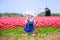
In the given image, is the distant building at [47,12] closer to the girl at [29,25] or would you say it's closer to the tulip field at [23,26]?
the tulip field at [23,26]

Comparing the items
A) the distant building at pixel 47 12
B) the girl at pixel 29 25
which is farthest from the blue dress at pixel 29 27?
the distant building at pixel 47 12

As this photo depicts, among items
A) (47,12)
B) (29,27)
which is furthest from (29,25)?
(47,12)

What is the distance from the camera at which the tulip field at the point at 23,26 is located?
1598 millimetres

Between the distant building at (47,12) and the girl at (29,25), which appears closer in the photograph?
the girl at (29,25)

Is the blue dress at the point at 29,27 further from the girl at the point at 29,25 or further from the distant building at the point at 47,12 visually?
the distant building at the point at 47,12

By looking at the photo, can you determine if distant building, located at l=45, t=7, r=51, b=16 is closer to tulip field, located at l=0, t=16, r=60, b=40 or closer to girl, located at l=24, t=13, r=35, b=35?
tulip field, located at l=0, t=16, r=60, b=40

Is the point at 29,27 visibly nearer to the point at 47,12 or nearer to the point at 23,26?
the point at 23,26

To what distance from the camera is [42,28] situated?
1.69 meters

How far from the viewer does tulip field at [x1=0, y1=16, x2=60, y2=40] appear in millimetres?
1598

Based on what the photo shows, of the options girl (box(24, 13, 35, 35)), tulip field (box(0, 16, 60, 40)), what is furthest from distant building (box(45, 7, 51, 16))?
girl (box(24, 13, 35, 35))

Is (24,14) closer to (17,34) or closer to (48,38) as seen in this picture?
(17,34)

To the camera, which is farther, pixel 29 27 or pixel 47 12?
pixel 47 12

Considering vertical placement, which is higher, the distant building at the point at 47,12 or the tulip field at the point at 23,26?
the distant building at the point at 47,12

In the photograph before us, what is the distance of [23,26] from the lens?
64.1 inches
